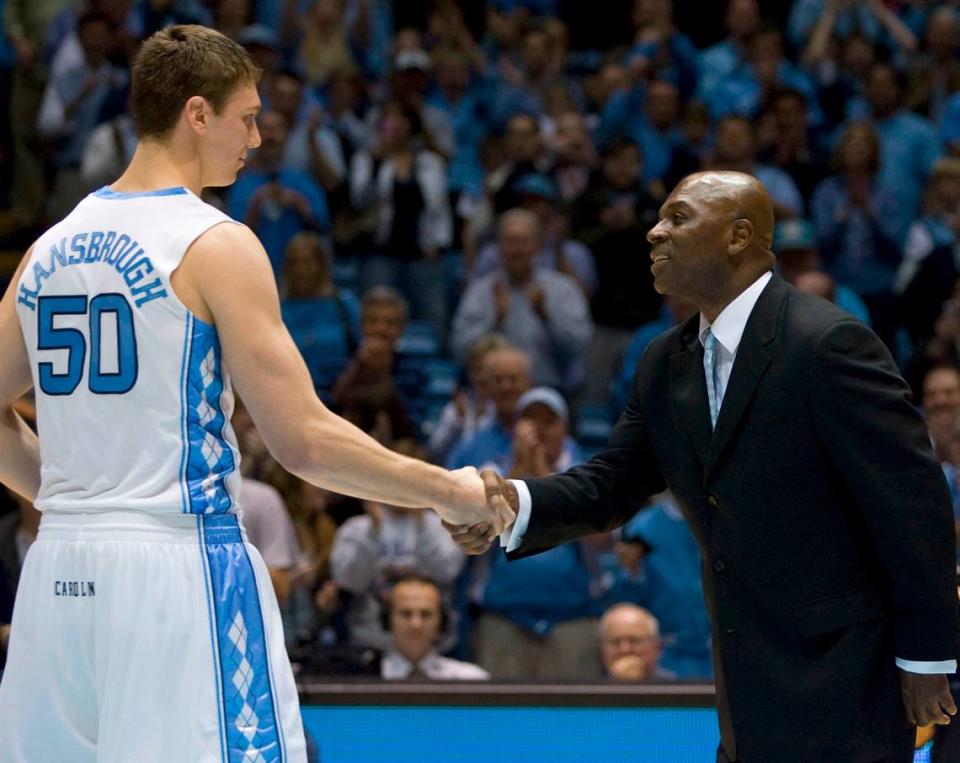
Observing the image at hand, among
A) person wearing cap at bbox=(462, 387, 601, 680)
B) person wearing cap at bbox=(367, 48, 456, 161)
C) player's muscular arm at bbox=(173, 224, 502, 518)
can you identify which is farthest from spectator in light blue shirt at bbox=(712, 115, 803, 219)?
player's muscular arm at bbox=(173, 224, 502, 518)

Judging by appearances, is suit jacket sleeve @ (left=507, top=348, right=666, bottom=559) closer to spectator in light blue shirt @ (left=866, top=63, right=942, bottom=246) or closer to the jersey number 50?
the jersey number 50

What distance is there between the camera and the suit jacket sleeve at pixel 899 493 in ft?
10.8

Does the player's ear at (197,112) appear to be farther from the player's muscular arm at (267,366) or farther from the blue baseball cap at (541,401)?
the blue baseball cap at (541,401)

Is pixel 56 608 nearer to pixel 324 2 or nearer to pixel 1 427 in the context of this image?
pixel 1 427

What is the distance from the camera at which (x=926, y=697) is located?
3344mm

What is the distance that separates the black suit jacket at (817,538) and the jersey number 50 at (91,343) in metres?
1.32

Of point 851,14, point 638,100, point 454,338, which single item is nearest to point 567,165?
point 638,100

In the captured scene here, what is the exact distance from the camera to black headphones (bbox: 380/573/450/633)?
6629 mm

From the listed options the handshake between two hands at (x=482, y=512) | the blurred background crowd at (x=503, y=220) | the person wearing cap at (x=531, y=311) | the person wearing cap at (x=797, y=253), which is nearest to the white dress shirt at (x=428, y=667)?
the blurred background crowd at (x=503, y=220)

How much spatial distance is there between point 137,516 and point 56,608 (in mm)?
238

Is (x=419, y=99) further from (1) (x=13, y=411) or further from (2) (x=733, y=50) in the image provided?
(1) (x=13, y=411)

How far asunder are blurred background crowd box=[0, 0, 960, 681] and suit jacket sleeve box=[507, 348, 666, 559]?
2.13 m

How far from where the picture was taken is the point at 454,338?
8852mm

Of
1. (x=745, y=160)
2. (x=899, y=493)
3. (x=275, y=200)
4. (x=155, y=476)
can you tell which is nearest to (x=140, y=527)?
(x=155, y=476)
